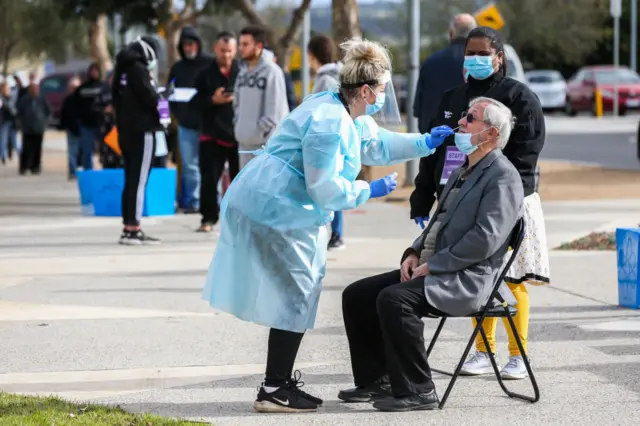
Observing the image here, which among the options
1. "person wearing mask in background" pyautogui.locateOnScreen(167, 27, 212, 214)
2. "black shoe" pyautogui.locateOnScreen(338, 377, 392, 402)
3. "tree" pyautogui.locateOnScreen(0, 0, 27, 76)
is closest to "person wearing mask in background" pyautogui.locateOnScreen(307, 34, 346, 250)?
"person wearing mask in background" pyautogui.locateOnScreen(167, 27, 212, 214)

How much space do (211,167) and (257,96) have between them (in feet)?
5.02

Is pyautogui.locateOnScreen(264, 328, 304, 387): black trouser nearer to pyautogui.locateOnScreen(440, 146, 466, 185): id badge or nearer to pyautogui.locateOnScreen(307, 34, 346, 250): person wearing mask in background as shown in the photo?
pyautogui.locateOnScreen(440, 146, 466, 185): id badge

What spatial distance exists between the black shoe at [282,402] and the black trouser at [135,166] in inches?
255

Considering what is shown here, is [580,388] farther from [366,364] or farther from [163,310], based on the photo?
[163,310]

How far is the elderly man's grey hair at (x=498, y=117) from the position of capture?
640 cm

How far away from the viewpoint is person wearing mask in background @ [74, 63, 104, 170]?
2119 cm

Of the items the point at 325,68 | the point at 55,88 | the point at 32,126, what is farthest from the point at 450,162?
the point at 55,88

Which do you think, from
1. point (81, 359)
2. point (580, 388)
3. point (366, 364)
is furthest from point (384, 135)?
A: point (81, 359)

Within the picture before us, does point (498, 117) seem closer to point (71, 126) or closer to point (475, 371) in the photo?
point (475, 371)

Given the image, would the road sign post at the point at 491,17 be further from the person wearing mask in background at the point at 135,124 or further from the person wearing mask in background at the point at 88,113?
the person wearing mask in background at the point at 135,124

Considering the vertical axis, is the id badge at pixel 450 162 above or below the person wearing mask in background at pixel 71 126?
above

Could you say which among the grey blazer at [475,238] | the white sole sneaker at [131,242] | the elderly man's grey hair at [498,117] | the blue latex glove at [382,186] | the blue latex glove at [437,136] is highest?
the elderly man's grey hair at [498,117]

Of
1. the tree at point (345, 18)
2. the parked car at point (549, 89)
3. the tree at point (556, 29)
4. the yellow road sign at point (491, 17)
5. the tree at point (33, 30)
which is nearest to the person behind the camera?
the tree at point (345, 18)

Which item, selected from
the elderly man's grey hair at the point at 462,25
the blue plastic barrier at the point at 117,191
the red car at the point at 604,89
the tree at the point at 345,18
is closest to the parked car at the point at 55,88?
the red car at the point at 604,89
